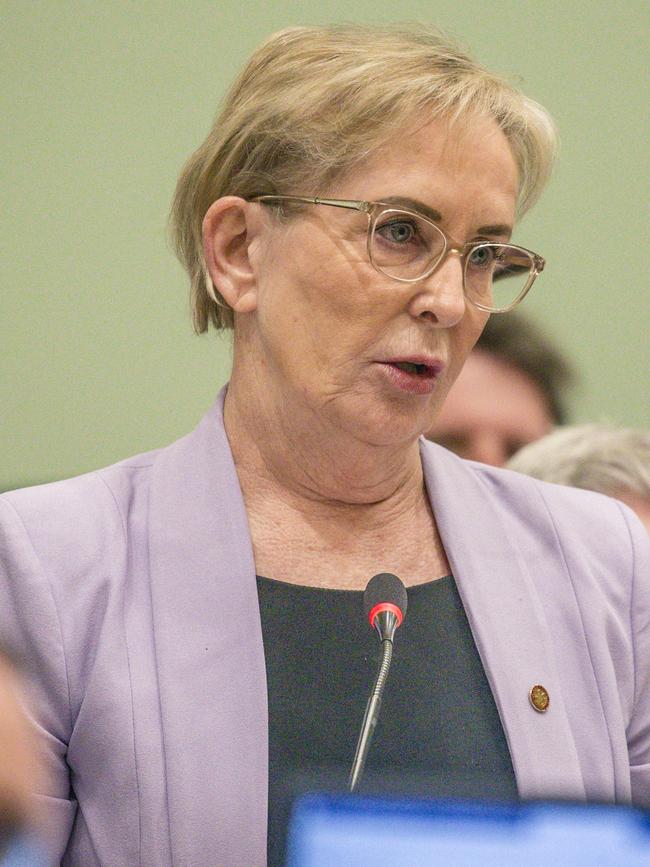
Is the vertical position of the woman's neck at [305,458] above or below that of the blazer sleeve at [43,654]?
above

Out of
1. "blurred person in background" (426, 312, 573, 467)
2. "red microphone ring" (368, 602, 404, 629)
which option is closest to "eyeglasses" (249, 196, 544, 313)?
"red microphone ring" (368, 602, 404, 629)

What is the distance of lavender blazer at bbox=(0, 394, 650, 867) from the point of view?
1394 mm

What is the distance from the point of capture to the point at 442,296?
1566 millimetres

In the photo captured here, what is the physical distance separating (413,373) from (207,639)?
436 millimetres

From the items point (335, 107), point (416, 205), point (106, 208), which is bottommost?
point (106, 208)

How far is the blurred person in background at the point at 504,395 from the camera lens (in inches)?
120

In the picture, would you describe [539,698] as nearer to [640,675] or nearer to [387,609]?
[640,675]

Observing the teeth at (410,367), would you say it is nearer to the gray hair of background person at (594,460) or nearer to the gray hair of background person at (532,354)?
the gray hair of background person at (594,460)

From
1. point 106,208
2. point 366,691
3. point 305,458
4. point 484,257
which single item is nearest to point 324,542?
point 305,458

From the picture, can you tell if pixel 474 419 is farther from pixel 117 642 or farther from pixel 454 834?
pixel 454 834

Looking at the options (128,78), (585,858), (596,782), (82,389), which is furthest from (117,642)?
(128,78)

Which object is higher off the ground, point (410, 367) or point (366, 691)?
point (410, 367)

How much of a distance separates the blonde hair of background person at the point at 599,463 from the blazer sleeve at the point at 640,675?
48 centimetres

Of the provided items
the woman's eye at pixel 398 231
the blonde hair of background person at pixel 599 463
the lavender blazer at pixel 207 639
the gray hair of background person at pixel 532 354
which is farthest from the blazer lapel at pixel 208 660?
the gray hair of background person at pixel 532 354
